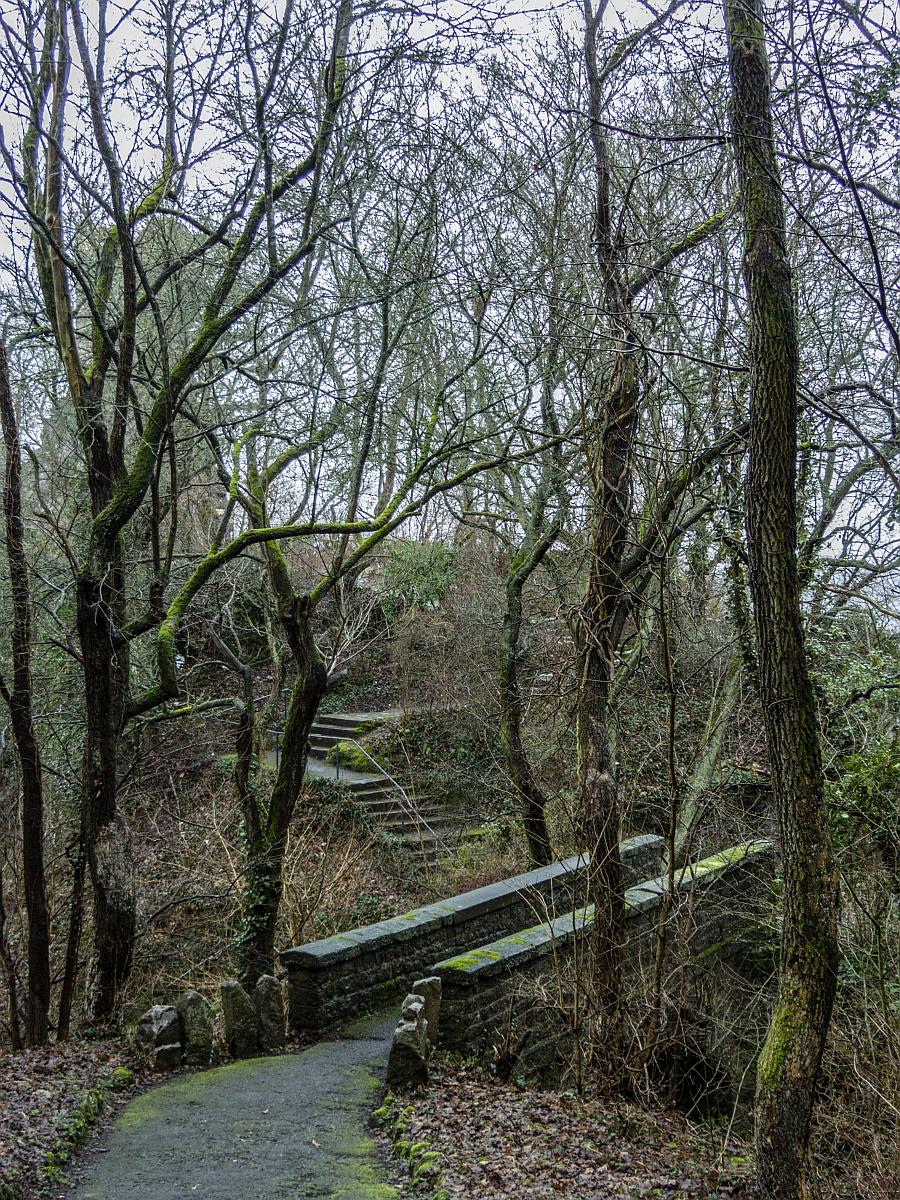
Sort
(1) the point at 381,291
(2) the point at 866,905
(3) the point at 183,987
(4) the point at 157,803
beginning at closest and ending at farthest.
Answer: (2) the point at 866,905
(1) the point at 381,291
(3) the point at 183,987
(4) the point at 157,803

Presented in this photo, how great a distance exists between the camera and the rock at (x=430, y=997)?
6488mm

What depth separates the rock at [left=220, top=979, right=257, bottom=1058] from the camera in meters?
7.13

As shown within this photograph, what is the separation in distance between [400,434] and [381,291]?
252 centimetres

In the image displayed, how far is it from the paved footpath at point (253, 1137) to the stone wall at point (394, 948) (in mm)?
583

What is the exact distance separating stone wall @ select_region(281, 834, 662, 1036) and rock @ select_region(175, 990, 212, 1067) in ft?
2.85

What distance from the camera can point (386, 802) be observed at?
16.1m

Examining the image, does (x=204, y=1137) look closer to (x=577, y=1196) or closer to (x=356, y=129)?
(x=577, y=1196)

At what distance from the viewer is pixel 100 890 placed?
7637mm

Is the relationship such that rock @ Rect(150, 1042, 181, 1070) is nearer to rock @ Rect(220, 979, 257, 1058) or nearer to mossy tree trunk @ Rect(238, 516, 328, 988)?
rock @ Rect(220, 979, 257, 1058)

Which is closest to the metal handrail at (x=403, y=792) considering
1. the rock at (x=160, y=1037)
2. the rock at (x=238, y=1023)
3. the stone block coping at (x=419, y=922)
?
the stone block coping at (x=419, y=922)

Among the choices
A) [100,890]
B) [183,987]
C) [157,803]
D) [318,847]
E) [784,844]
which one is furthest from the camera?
[157,803]

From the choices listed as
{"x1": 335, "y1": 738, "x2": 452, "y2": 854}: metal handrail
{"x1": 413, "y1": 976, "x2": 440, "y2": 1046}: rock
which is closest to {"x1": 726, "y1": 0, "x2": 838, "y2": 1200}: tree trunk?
{"x1": 413, "y1": 976, "x2": 440, "y2": 1046}: rock

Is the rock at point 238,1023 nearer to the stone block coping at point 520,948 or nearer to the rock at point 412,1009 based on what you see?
the stone block coping at point 520,948

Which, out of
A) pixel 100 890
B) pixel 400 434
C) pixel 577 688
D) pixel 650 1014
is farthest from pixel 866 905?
pixel 400 434
